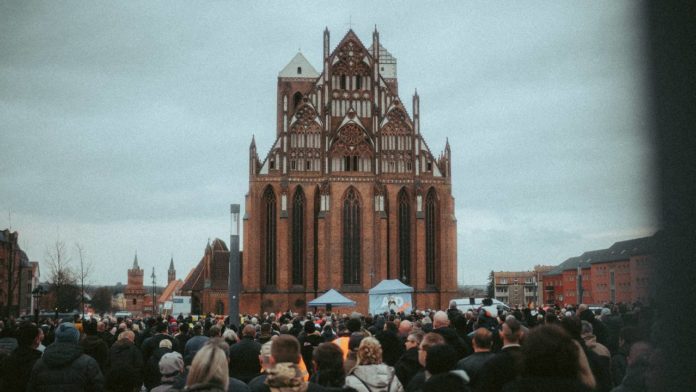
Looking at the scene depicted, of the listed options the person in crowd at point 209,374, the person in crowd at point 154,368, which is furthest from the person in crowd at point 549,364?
the person in crowd at point 154,368

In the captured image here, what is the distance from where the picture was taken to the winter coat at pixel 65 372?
22.1ft

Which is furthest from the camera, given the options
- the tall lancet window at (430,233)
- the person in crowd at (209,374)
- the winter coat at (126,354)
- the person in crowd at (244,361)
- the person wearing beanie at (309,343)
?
the tall lancet window at (430,233)

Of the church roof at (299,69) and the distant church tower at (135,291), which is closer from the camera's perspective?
the church roof at (299,69)

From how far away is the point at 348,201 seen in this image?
5516cm

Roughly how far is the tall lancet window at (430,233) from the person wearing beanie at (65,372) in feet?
165

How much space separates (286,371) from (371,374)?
1623 millimetres

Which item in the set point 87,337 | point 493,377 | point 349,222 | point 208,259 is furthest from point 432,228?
point 493,377

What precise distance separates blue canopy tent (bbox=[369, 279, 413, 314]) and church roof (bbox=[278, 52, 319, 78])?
1456 inches

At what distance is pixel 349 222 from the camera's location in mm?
55094

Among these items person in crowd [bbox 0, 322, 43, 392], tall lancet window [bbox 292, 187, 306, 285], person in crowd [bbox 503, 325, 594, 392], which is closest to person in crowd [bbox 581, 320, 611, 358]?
person in crowd [bbox 503, 325, 594, 392]

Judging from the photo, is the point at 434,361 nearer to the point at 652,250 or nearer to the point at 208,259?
the point at 652,250

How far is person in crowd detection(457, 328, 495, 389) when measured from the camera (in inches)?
252

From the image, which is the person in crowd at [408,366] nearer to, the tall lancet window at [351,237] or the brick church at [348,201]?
the brick church at [348,201]

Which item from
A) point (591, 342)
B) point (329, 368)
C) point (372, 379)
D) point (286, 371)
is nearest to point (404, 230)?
point (591, 342)
